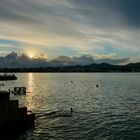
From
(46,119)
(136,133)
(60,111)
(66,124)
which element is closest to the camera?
(136,133)

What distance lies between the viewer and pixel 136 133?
1394 inches

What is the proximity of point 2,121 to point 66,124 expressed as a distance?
10.5 meters

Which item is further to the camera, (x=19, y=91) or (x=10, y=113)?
(x=19, y=91)

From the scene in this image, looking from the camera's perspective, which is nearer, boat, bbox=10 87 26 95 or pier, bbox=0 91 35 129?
pier, bbox=0 91 35 129

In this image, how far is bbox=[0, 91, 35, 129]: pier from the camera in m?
32.8

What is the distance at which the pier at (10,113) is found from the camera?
32.8 m

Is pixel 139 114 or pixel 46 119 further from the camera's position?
pixel 139 114

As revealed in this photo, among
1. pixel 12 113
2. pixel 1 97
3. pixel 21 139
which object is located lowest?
pixel 21 139

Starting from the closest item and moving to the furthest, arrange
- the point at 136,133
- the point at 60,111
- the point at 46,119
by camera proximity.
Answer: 1. the point at 136,133
2. the point at 46,119
3. the point at 60,111

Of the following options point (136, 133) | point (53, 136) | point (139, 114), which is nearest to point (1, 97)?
point (53, 136)

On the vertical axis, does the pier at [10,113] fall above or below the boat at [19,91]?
above

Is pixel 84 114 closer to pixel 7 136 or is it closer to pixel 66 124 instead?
pixel 66 124

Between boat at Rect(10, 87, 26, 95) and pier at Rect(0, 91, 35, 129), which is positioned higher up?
pier at Rect(0, 91, 35, 129)

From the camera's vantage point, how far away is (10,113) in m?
33.7
